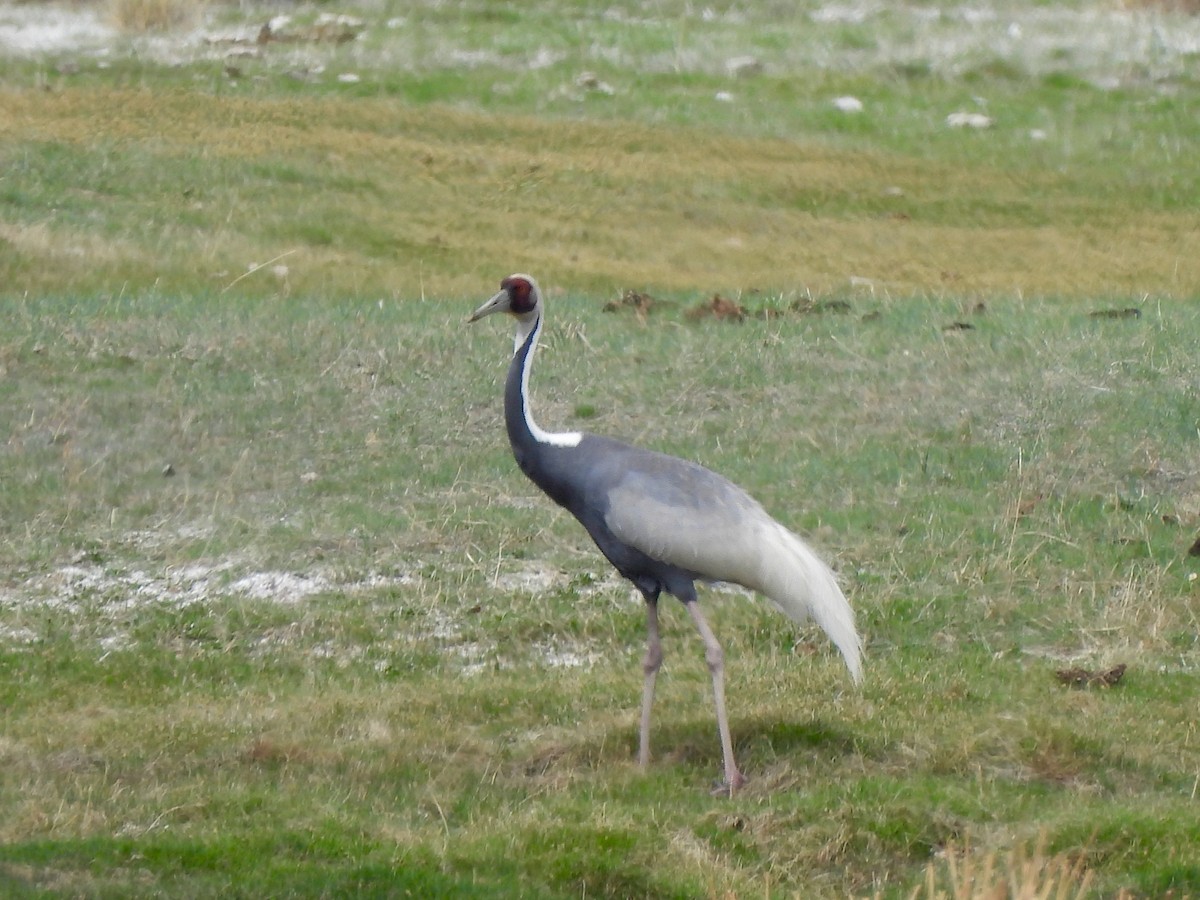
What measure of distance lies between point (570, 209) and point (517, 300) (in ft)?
46.1

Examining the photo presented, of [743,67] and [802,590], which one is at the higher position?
[802,590]

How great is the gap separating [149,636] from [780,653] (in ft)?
11.9

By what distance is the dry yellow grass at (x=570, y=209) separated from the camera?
19.9 metres

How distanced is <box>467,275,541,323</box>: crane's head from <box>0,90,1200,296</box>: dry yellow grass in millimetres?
9811

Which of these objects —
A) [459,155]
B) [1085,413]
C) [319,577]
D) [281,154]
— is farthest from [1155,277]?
[319,577]

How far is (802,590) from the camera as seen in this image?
27.8ft

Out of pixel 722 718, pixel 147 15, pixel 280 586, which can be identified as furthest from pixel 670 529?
pixel 147 15

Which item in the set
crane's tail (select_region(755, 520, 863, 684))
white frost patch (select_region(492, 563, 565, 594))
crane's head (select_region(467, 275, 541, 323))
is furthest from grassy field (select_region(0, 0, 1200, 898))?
crane's head (select_region(467, 275, 541, 323))

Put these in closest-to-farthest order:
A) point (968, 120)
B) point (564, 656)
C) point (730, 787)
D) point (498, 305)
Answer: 1. point (730, 787)
2. point (498, 305)
3. point (564, 656)
4. point (968, 120)

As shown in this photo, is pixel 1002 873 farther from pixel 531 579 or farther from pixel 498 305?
pixel 531 579

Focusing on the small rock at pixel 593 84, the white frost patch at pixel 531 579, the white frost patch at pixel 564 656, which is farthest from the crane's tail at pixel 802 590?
the small rock at pixel 593 84

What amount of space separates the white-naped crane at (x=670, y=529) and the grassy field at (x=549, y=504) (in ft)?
1.84

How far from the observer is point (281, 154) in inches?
912

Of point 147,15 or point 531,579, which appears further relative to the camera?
point 147,15
